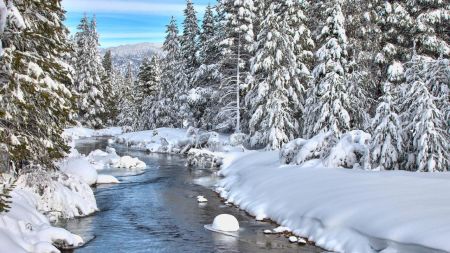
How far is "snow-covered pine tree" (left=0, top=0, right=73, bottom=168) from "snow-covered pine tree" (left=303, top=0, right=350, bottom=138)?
15.7m

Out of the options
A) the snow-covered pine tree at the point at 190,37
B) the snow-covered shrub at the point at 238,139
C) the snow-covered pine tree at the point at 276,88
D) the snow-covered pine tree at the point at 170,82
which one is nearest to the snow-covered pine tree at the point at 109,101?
the snow-covered pine tree at the point at 170,82

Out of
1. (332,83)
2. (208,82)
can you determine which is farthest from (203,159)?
(208,82)

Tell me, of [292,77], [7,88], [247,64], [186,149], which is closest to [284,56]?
[292,77]

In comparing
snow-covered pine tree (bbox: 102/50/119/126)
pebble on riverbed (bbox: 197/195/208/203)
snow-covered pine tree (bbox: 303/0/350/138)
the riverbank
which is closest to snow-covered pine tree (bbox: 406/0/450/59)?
snow-covered pine tree (bbox: 303/0/350/138)

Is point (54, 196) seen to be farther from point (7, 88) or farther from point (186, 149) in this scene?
point (186, 149)

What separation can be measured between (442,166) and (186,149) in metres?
29.6

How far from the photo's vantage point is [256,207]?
18.8m

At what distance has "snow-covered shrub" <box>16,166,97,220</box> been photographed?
1625 cm

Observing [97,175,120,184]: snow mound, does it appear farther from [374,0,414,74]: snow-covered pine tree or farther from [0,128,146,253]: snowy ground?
[374,0,414,74]: snow-covered pine tree

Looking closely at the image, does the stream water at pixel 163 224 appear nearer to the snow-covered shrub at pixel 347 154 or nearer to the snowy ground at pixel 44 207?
the snowy ground at pixel 44 207

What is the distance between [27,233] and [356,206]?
30.1ft

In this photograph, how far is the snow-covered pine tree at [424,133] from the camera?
17734 mm

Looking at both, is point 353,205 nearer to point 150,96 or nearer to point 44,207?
point 44,207

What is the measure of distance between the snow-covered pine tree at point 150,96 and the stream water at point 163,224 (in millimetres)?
36742
